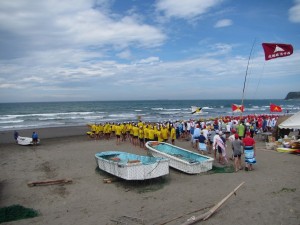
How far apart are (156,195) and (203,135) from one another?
618 centimetres

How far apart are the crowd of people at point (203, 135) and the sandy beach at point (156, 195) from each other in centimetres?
109

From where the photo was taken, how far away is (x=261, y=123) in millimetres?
24188

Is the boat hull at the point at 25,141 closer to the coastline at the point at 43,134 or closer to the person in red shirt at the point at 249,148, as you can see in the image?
the coastline at the point at 43,134

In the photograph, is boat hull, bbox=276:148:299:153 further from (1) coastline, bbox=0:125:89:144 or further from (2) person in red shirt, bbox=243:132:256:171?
(1) coastline, bbox=0:125:89:144

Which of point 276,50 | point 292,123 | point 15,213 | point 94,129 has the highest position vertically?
point 276,50

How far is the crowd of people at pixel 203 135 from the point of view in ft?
37.3

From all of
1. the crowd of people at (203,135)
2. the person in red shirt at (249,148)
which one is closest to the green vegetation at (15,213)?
the crowd of people at (203,135)

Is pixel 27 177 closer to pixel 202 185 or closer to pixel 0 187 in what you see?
pixel 0 187

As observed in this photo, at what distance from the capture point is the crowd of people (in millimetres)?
11383

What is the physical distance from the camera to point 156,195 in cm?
941

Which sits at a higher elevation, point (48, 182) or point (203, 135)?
point (203, 135)

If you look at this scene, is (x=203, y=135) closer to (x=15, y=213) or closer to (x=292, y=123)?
(x=292, y=123)

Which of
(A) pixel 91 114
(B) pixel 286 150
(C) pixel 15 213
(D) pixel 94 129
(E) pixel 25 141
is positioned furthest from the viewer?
(A) pixel 91 114

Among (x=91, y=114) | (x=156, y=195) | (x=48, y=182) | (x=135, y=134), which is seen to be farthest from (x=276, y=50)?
(x=91, y=114)
